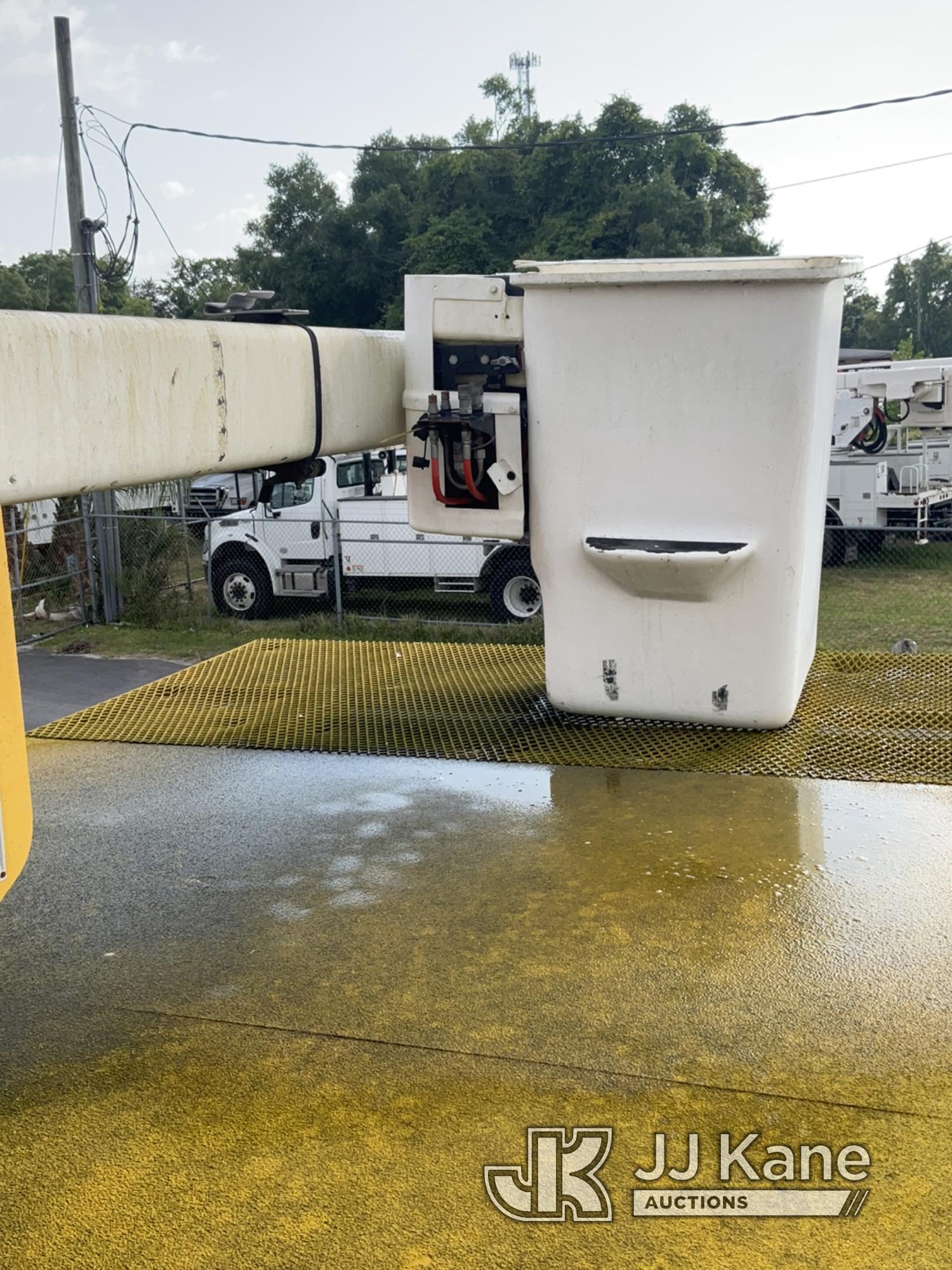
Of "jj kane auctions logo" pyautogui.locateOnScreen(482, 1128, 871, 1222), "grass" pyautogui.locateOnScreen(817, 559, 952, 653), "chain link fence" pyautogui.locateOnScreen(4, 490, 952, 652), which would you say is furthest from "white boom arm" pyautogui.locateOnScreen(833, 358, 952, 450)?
"jj kane auctions logo" pyautogui.locateOnScreen(482, 1128, 871, 1222)

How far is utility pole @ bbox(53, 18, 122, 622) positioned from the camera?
1243 cm

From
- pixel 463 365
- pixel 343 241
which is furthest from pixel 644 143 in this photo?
pixel 463 365

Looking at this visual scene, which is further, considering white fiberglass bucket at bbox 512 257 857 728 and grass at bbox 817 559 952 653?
grass at bbox 817 559 952 653

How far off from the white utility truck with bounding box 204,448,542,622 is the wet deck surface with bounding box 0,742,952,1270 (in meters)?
6.47

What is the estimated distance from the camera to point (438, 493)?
6.33 metres

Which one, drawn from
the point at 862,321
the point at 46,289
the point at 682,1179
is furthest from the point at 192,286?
the point at 682,1179

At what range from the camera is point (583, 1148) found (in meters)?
2.99

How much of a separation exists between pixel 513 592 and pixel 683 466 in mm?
6239

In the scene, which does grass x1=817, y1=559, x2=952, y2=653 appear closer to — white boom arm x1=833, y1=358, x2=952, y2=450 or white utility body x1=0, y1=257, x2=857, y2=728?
white boom arm x1=833, y1=358, x2=952, y2=450

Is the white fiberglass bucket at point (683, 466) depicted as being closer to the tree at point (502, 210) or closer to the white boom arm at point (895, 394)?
the white boom arm at point (895, 394)

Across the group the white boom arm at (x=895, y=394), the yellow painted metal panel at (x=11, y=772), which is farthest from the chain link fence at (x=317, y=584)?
the yellow painted metal panel at (x=11, y=772)

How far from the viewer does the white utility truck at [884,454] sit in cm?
1459

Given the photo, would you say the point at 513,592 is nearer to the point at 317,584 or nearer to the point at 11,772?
the point at 317,584

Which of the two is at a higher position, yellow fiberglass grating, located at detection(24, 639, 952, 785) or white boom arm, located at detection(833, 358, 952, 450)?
white boom arm, located at detection(833, 358, 952, 450)
